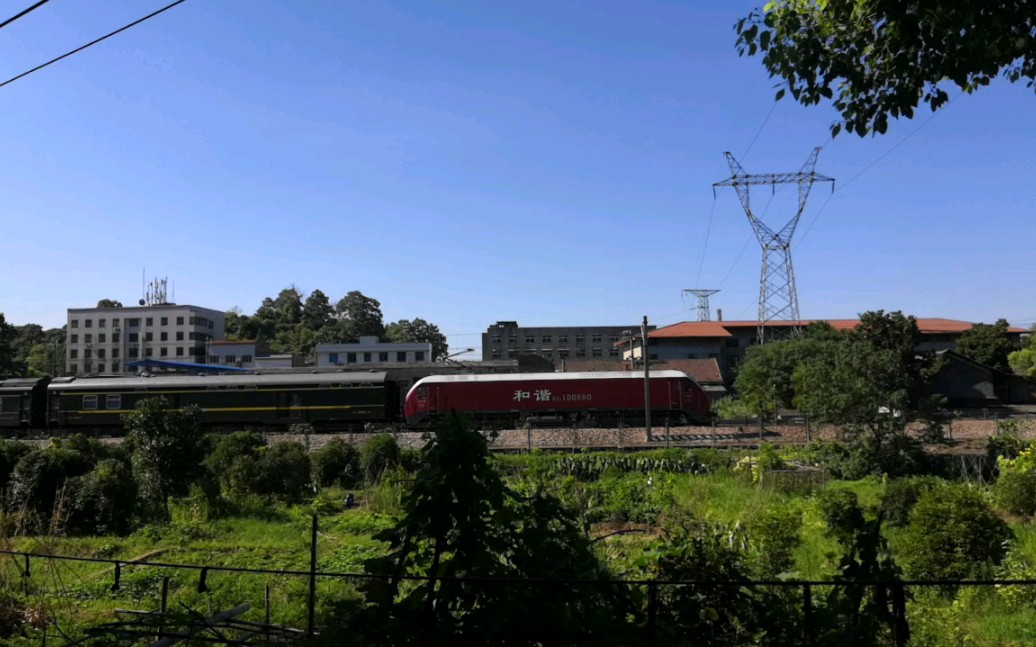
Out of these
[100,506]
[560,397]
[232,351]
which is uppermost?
[232,351]

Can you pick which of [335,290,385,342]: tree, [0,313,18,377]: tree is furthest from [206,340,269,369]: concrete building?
[335,290,385,342]: tree

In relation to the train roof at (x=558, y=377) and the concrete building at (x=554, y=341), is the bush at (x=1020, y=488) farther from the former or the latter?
the concrete building at (x=554, y=341)

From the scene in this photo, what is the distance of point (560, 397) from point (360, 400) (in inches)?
343

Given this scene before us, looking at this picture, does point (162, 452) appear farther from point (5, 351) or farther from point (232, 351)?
point (232, 351)

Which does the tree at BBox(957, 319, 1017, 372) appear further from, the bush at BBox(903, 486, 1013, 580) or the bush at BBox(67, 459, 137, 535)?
the bush at BBox(67, 459, 137, 535)

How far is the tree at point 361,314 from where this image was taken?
10281 cm

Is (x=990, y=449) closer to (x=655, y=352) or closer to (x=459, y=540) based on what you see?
(x=459, y=540)

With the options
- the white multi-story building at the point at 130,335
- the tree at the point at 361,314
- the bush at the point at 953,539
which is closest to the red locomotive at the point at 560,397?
the bush at the point at 953,539

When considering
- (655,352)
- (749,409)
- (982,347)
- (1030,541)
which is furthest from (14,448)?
(982,347)

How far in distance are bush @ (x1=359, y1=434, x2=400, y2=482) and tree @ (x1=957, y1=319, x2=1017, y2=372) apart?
48803mm

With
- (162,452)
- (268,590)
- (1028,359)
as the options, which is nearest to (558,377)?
(162,452)

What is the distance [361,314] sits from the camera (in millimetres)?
Result: 104750

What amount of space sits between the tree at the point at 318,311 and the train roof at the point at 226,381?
73216 millimetres

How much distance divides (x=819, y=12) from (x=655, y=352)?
60709mm
